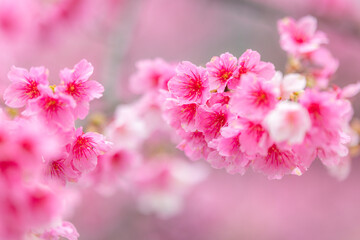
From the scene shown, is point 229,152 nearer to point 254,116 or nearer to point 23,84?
point 254,116

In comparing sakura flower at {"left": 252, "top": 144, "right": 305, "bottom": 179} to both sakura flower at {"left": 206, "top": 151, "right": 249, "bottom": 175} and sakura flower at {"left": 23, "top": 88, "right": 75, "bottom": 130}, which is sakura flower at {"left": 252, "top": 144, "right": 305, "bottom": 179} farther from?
sakura flower at {"left": 23, "top": 88, "right": 75, "bottom": 130}

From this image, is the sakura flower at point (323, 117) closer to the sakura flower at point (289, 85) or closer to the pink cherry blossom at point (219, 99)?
the sakura flower at point (289, 85)

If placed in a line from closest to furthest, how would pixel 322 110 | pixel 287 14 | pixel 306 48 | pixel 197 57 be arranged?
pixel 322 110 → pixel 306 48 → pixel 287 14 → pixel 197 57

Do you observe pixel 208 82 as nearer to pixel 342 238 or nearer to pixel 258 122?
pixel 258 122

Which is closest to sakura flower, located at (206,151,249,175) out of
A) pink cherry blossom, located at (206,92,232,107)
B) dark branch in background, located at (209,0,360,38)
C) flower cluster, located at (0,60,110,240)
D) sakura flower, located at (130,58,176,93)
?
pink cherry blossom, located at (206,92,232,107)

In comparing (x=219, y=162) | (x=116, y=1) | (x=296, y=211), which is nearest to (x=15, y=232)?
(x=219, y=162)

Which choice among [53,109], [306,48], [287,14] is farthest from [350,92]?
[287,14]
